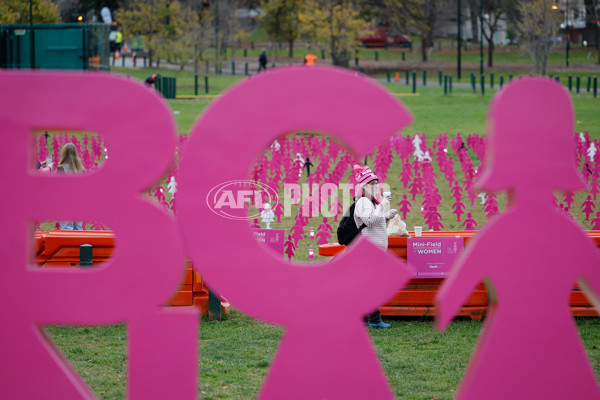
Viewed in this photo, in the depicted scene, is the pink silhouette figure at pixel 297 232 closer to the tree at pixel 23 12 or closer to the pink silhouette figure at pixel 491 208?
the pink silhouette figure at pixel 491 208

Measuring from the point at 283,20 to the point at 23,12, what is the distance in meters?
20.7

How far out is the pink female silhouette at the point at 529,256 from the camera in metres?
4.77

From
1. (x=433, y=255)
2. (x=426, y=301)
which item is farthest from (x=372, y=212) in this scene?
(x=426, y=301)

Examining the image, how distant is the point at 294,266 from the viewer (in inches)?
188

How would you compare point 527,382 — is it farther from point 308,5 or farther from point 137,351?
point 308,5

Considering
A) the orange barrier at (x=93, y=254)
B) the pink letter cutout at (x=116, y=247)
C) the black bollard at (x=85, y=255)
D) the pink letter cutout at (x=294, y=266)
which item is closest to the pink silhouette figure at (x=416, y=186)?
the orange barrier at (x=93, y=254)

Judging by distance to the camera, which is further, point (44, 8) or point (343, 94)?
point (44, 8)

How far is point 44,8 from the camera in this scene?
1725 inches

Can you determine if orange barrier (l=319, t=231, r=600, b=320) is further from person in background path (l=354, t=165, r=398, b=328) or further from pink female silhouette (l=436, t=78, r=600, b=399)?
pink female silhouette (l=436, t=78, r=600, b=399)

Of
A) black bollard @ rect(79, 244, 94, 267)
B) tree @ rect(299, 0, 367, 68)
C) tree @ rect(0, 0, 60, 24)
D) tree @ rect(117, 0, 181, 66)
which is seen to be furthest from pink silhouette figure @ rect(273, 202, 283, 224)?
tree @ rect(117, 0, 181, 66)

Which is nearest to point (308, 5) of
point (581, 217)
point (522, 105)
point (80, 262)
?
point (581, 217)

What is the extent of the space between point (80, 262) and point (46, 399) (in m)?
4.22

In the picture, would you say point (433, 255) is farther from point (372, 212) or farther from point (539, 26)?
point (539, 26)

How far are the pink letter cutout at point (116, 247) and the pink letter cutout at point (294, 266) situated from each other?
8.2 inches
